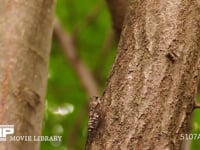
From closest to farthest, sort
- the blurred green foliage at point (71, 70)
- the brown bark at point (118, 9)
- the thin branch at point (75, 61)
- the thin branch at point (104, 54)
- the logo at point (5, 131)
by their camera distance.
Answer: the logo at point (5, 131)
the brown bark at point (118, 9)
the thin branch at point (75, 61)
the thin branch at point (104, 54)
the blurred green foliage at point (71, 70)

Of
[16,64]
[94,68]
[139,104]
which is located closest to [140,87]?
[139,104]

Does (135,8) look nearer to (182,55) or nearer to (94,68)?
(182,55)

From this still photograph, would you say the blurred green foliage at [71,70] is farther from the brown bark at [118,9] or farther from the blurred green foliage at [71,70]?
the brown bark at [118,9]

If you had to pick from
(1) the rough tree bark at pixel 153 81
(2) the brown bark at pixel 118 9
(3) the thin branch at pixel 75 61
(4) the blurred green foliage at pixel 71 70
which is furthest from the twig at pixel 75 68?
(1) the rough tree bark at pixel 153 81

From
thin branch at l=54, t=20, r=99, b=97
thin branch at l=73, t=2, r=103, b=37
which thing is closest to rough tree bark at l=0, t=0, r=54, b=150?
thin branch at l=54, t=20, r=99, b=97

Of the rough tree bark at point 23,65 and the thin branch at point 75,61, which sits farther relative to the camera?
Answer: the thin branch at point 75,61

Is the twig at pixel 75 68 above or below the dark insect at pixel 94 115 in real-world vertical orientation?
above

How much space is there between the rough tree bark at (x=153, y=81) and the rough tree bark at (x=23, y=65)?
0.34 meters

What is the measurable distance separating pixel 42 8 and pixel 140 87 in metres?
0.53

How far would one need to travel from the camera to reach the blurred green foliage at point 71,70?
374 cm

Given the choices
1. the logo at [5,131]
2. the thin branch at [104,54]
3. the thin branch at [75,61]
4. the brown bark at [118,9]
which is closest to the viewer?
the logo at [5,131]

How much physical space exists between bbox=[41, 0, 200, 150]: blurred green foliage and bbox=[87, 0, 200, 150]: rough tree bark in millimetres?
2244

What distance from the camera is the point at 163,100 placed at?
135 cm

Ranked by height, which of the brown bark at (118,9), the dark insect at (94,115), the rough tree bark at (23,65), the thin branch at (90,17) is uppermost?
the thin branch at (90,17)
